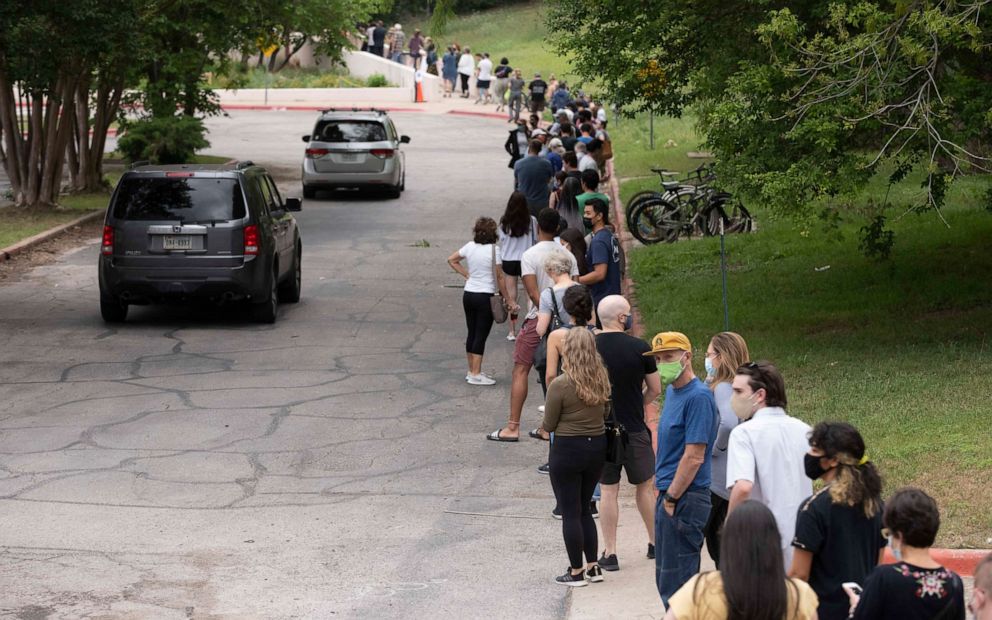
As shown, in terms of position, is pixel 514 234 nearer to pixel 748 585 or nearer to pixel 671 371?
pixel 671 371

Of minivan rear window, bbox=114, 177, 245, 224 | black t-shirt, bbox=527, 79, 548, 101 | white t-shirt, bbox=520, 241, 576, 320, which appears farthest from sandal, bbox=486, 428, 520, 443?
black t-shirt, bbox=527, 79, 548, 101

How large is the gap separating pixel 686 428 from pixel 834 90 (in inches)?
232

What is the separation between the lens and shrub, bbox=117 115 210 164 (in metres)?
31.9

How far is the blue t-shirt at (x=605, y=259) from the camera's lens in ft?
40.7

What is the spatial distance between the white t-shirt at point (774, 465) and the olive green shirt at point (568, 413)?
1.80 metres

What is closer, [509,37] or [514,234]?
[514,234]

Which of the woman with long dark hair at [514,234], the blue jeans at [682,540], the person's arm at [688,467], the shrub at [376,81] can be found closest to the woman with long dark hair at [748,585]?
the person's arm at [688,467]

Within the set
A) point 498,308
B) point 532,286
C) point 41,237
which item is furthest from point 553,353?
point 41,237

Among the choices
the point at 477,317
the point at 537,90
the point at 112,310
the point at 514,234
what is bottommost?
the point at 112,310

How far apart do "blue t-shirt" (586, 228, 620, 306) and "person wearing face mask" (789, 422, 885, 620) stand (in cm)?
695

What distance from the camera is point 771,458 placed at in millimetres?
6094

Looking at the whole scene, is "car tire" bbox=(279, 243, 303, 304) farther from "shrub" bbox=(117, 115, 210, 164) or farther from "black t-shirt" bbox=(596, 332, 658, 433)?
"shrub" bbox=(117, 115, 210, 164)

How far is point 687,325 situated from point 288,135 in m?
31.5

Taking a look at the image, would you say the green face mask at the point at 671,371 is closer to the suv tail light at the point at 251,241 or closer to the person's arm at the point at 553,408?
the person's arm at the point at 553,408
